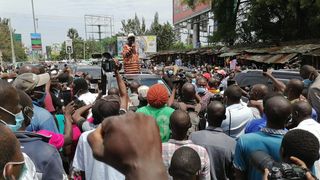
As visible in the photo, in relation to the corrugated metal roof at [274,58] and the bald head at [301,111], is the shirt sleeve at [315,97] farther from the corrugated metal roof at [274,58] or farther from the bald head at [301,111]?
the corrugated metal roof at [274,58]

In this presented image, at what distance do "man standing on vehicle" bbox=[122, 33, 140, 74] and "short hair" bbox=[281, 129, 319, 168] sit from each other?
259 inches

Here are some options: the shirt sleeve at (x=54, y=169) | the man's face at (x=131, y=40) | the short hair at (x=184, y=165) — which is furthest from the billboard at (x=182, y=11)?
the shirt sleeve at (x=54, y=169)

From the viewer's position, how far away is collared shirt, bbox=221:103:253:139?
4148mm

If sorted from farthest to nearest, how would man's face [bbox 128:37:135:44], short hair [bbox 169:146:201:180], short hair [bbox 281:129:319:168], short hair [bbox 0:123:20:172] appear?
man's face [bbox 128:37:135:44] < short hair [bbox 169:146:201:180] < short hair [bbox 281:129:319:168] < short hair [bbox 0:123:20:172]

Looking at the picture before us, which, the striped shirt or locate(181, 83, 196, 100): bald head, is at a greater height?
the striped shirt

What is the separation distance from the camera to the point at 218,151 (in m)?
3.50

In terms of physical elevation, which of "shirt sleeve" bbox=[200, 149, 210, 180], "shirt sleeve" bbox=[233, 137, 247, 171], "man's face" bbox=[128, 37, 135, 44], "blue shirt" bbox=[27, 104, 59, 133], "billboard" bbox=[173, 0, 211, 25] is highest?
"billboard" bbox=[173, 0, 211, 25]

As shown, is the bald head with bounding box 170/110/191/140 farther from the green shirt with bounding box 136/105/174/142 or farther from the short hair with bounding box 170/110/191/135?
the green shirt with bounding box 136/105/174/142

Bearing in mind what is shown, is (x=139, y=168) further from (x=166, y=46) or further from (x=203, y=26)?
(x=166, y=46)

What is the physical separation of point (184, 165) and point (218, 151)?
783mm

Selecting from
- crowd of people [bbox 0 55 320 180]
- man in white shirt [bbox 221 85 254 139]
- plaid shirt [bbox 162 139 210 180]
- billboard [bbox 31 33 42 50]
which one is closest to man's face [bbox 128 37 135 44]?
crowd of people [bbox 0 55 320 180]

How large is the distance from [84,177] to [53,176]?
88 cm

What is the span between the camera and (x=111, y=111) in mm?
3391

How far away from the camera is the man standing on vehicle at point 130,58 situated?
8.62m
